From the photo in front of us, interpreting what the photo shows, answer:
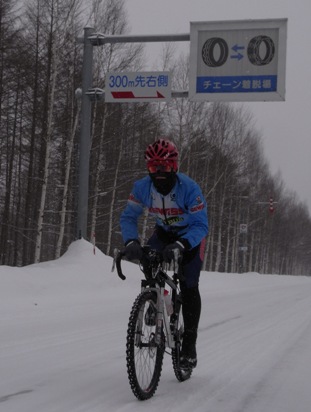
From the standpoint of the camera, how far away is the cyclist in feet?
12.7

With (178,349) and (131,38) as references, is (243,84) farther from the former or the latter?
(178,349)

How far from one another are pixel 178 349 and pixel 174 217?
98 cm

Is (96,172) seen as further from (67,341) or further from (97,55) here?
(67,341)

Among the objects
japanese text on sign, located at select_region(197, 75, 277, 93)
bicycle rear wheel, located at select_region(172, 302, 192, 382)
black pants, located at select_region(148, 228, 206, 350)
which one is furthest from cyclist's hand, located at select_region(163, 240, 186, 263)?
japanese text on sign, located at select_region(197, 75, 277, 93)

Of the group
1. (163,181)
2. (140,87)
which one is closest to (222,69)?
(140,87)

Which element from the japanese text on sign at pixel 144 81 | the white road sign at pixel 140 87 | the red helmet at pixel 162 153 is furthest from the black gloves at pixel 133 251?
the japanese text on sign at pixel 144 81

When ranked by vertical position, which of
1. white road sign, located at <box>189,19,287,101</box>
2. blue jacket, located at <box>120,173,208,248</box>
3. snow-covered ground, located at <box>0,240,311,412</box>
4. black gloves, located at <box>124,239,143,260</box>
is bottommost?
snow-covered ground, located at <box>0,240,311,412</box>

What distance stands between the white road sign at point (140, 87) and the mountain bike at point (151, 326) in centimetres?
916

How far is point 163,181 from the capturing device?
392cm

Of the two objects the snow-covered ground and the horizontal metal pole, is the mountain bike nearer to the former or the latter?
the snow-covered ground

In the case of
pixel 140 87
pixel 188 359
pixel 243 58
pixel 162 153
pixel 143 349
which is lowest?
pixel 188 359

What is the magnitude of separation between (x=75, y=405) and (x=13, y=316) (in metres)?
4.21

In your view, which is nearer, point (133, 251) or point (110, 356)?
point (133, 251)

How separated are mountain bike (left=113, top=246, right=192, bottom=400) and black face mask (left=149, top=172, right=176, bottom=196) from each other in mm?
457
